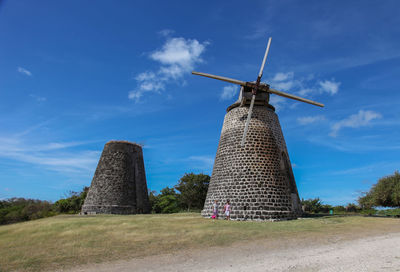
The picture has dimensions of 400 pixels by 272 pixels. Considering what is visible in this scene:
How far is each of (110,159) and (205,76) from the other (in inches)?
530

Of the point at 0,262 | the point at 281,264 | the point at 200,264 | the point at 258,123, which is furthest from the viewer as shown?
the point at 258,123

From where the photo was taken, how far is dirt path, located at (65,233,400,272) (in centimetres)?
552

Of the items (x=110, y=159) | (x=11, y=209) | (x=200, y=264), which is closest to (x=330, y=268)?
(x=200, y=264)

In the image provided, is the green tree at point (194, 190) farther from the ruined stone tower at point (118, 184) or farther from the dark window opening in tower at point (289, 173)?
the dark window opening in tower at point (289, 173)

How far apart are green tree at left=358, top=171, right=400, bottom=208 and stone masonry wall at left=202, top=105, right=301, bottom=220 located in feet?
41.4

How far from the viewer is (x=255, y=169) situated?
1541cm

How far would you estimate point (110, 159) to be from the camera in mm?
25984

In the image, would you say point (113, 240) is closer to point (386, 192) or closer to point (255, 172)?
point (255, 172)

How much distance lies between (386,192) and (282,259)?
23559mm

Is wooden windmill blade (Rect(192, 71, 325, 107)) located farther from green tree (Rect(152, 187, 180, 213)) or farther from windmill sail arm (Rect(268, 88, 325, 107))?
green tree (Rect(152, 187, 180, 213))

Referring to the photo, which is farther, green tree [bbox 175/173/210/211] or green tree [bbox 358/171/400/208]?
green tree [bbox 175/173/210/211]

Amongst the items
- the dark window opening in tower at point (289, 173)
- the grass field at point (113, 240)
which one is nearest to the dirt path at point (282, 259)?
the grass field at point (113, 240)

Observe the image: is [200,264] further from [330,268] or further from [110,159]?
[110,159]

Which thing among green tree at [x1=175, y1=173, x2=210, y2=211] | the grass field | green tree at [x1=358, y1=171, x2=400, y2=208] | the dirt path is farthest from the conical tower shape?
green tree at [x1=175, y1=173, x2=210, y2=211]
